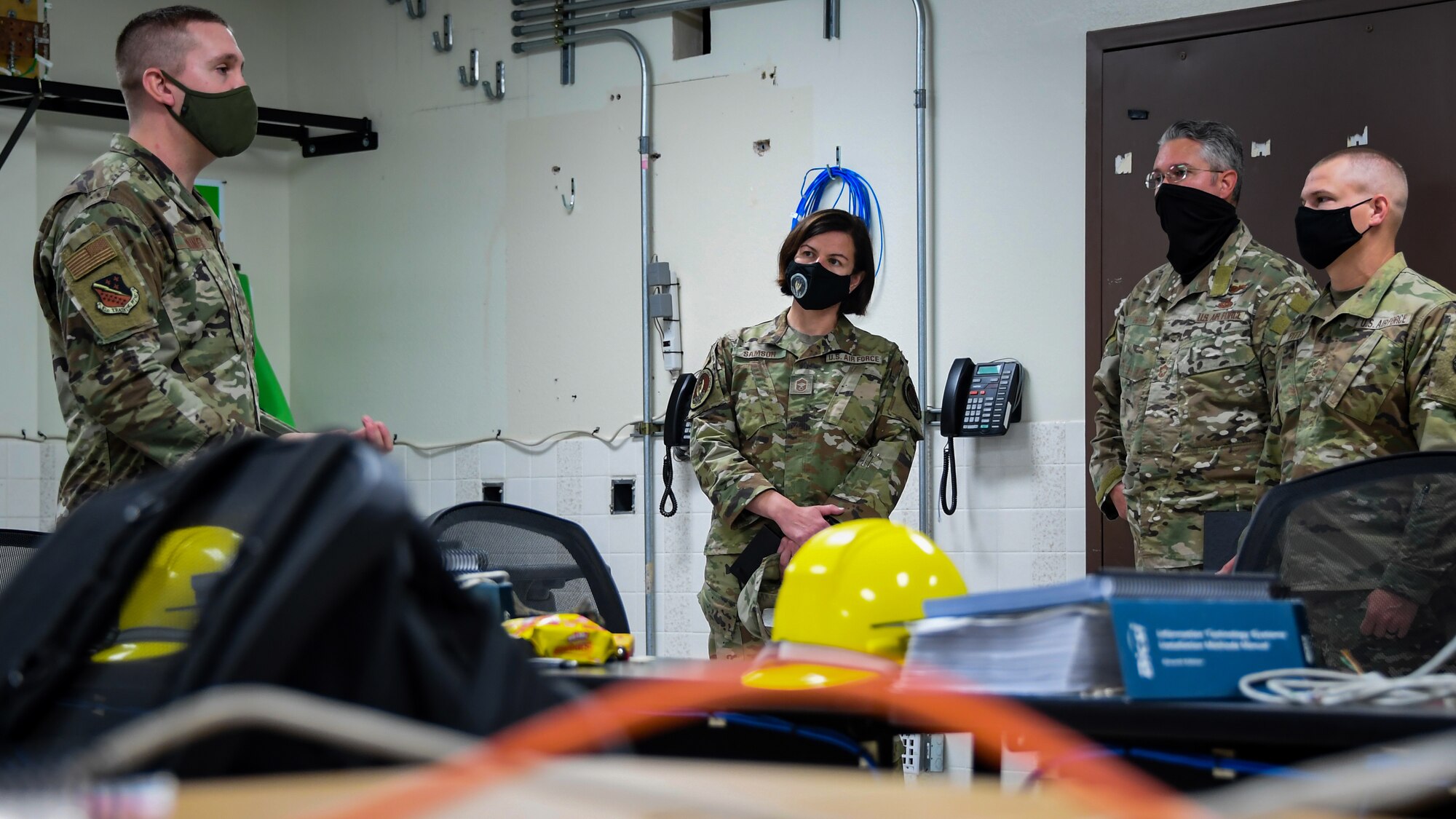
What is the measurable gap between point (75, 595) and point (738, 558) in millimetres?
2623

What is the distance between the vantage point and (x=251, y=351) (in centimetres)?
288

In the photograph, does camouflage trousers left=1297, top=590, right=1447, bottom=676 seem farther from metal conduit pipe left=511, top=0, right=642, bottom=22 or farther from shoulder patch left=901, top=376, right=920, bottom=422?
metal conduit pipe left=511, top=0, right=642, bottom=22

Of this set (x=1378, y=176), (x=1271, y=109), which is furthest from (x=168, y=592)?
(x=1271, y=109)

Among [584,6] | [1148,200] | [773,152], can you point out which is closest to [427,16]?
[584,6]

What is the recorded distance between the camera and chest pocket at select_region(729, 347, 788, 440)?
368 cm

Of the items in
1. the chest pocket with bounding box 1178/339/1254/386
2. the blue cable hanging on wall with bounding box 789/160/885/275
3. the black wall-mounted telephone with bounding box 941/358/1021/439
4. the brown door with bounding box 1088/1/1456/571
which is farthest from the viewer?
the blue cable hanging on wall with bounding box 789/160/885/275

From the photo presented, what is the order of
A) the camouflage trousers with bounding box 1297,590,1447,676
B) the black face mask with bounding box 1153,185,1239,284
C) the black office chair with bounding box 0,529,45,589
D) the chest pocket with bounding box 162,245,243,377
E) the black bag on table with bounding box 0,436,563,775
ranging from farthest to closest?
the black face mask with bounding box 1153,185,1239,284
the chest pocket with bounding box 162,245,243,377
the black office chair with bounding box 0,529,45,589
the camouflage trousers with bounding box 1297,590,1447,676
the black bag on table with bounding box 0,436,563,775

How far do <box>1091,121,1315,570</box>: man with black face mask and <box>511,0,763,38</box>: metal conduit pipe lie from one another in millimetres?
2270

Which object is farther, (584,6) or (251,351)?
(584,6)

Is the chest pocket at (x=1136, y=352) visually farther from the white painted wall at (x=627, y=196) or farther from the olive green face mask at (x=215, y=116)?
the olive green face mask at (x=215, y=116)

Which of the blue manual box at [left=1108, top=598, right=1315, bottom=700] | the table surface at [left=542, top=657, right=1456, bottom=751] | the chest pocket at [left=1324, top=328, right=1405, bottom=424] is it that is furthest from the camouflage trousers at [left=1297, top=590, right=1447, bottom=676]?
the chest pocket at [left=1324, top=328, right=1405, bottom=424]

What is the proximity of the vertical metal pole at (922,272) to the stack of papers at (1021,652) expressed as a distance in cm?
339

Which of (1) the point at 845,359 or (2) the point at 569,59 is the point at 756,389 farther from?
(2) the point at 569,59

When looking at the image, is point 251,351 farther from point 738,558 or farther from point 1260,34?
point 1260,34
